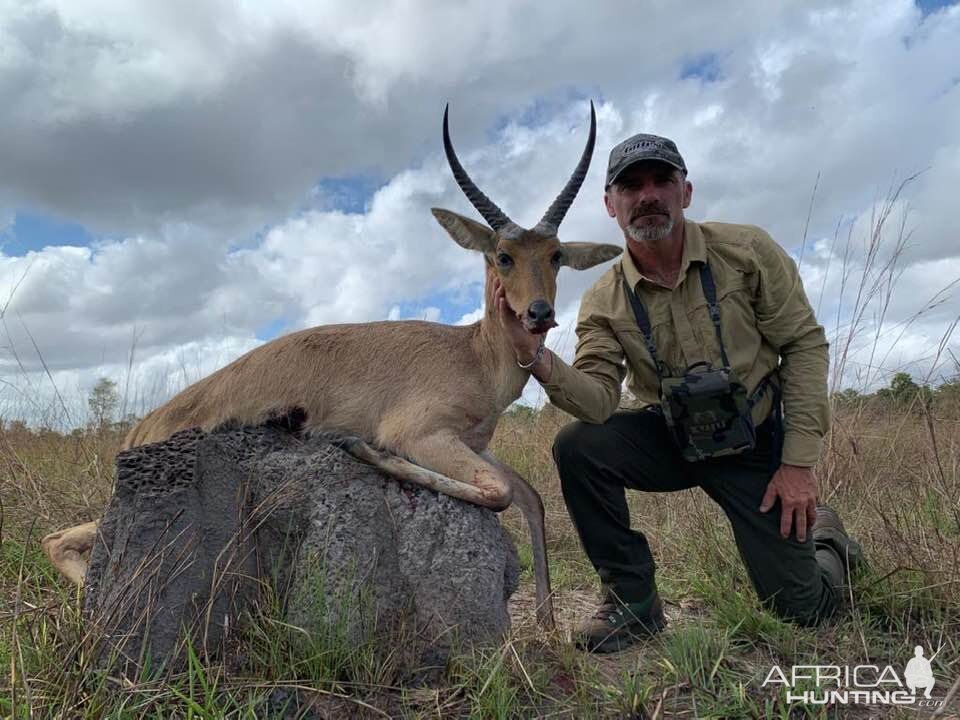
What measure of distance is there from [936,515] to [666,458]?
5.79ft

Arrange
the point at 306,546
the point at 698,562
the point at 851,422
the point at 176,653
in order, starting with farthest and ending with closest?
the point at 851,422
the point at 698,562
the point at 306,546
the point at 176,653

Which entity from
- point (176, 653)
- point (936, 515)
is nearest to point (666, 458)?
point (936, 515)

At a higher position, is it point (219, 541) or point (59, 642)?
point (219, 541)

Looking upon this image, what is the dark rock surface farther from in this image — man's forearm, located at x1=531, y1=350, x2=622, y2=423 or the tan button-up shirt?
the tan button-up shirt

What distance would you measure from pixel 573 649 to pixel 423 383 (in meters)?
1.79

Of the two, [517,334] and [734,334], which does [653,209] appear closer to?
[734,334]

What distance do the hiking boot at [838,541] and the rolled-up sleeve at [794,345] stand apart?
0.67 m

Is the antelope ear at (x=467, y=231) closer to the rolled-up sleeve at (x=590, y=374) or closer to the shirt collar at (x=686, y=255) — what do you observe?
the rolled-up sleeve at (x=590, y=374)

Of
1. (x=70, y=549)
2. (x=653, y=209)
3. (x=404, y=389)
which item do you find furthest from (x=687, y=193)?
(x=70, y=549)

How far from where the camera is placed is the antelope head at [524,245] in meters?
4.34

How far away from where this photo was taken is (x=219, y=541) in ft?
11.2

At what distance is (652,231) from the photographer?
4.56 m

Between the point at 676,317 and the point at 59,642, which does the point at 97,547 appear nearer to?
the point at 59,642

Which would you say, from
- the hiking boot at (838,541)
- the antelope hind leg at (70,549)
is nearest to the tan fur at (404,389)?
the antelope hind leg at (70,549)
